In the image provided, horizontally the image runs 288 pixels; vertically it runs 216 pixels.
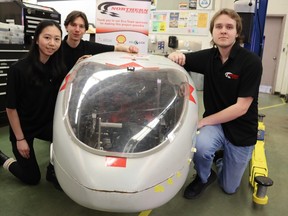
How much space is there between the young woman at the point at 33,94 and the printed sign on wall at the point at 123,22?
1411 mm

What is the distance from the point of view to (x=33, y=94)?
1811mm

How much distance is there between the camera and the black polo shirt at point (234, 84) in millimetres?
1771

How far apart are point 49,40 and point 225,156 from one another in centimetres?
144

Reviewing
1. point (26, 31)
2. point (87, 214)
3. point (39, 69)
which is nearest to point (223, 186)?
point (87, 214)

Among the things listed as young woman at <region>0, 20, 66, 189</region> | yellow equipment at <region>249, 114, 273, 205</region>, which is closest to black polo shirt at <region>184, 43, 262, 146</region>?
yellow equipment at <region>249, 114, 273, 205</region>

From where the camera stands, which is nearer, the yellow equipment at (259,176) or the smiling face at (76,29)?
the yellow equipment at (259,176)

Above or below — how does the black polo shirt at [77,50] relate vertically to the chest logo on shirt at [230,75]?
above

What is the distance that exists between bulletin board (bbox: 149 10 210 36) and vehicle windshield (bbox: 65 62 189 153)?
5284mm

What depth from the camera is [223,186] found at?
2.04 m

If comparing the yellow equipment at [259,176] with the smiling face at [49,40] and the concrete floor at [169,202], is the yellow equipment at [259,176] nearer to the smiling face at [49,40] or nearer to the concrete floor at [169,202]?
the concrete floor at [169,202]

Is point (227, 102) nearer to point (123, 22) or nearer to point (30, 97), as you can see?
point (30, 97)

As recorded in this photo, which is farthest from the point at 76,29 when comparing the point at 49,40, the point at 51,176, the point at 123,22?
the point at 51,176

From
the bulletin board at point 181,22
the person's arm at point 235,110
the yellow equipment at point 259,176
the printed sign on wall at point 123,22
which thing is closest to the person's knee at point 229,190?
the yellow equipment at point 259,176

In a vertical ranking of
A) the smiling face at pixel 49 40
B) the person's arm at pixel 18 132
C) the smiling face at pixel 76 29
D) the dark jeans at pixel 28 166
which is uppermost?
the smiling face at pixel 76 29
